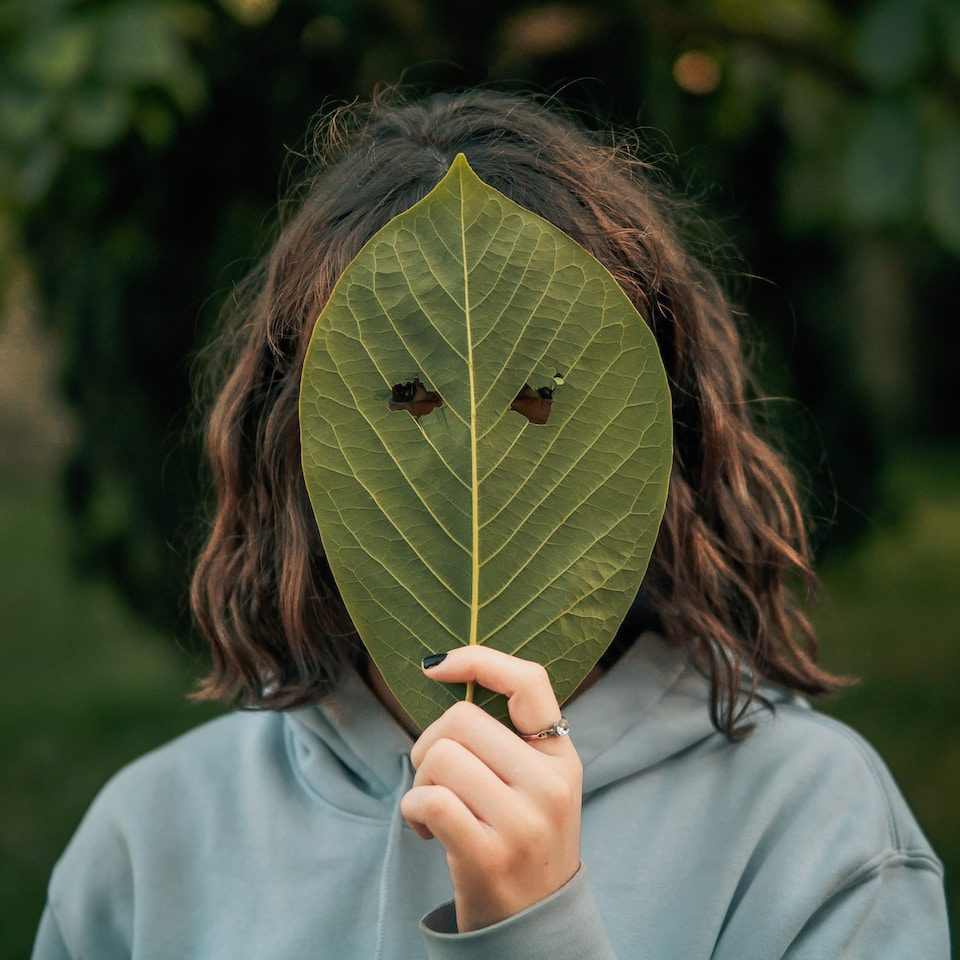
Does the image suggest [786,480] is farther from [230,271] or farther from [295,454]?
[230,271]

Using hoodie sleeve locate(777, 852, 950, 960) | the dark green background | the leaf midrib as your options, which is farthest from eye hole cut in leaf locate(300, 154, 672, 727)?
the dark green background

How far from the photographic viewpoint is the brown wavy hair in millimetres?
1127

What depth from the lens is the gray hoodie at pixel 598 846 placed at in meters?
1.09

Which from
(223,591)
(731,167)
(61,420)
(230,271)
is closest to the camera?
(223,591)

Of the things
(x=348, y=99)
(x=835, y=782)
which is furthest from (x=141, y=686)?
(x=835, y=782)

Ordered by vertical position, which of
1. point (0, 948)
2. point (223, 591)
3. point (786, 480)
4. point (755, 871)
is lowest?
point (0, 948)

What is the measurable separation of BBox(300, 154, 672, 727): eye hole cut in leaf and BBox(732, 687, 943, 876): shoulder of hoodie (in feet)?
1.64

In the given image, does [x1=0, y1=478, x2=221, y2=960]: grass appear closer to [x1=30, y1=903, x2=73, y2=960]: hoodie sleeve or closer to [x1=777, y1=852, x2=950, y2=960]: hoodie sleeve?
[x1=30, y1=903, x2=73, y2=960]: hoodie sleeve

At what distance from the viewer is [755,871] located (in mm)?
1125

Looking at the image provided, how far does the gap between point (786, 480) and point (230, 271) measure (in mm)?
1504

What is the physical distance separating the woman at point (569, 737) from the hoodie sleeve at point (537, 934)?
27 centimetres

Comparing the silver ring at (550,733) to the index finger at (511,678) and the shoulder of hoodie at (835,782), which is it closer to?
the index finger at (511,678)

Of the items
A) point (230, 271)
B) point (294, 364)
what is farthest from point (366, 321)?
point (230, 271)

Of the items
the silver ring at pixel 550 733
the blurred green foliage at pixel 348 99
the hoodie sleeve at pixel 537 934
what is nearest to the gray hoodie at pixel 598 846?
the hoodie sleeve at pixel 537 934
